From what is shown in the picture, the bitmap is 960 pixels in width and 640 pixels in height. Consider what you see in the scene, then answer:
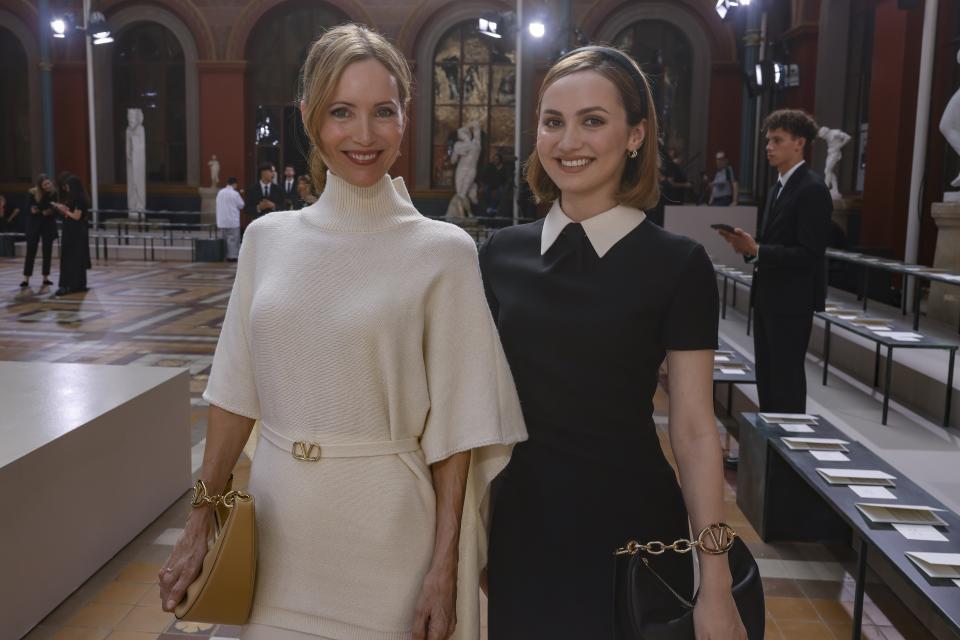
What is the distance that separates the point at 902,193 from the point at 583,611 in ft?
39.3

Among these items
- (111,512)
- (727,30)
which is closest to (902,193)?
(727,30)

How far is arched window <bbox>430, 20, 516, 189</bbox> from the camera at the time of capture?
21.0 meters

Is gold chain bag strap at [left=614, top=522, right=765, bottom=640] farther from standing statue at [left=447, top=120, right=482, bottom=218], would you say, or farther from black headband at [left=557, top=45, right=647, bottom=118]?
standing statue at [left=447, top=120, right=482, bottom=218]

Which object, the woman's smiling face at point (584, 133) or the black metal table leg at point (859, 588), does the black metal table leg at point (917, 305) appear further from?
the woman's smiling face at point (584, 133)

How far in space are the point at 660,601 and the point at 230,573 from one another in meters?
0.70

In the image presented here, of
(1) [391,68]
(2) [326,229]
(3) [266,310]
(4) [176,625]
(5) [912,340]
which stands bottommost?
(4) [176,625]

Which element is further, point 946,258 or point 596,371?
point 946,258

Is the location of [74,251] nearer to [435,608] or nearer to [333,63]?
[333,63]

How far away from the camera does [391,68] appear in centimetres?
159

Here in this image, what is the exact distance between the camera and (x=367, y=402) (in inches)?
60.6

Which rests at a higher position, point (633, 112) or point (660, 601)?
point (633, 112)

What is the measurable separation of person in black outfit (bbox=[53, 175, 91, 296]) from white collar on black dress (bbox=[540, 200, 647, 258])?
1156 cm

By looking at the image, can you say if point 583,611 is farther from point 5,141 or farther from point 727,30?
point 5,141

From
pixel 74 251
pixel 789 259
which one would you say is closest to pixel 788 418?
pixel 789 259
